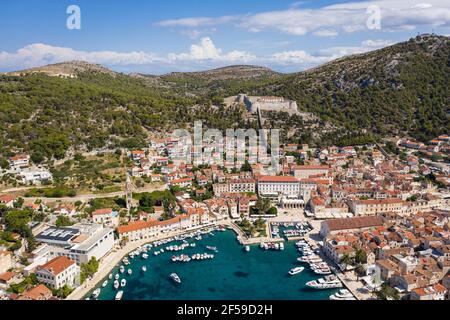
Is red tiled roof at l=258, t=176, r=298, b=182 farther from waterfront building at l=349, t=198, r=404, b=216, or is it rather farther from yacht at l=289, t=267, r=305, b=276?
yacht at l=289, t=267, r=305, b=276

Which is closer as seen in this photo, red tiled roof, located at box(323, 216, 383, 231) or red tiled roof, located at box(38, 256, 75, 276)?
red tiled roof, located at box(38, 256, 75, 276)

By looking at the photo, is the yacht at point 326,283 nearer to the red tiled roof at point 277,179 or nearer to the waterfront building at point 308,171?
the red tiled roof at point 277,179

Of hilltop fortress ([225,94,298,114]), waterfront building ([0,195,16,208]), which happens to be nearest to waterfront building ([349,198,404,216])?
waterfront building ([0,195,16,208])

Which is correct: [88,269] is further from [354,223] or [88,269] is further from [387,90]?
[387,90]

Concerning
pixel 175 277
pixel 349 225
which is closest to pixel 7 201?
pixel 175 277

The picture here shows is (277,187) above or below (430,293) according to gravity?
above

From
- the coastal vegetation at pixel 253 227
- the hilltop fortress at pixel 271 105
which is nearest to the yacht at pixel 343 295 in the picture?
the coastal vegetation at pixel 253 227
